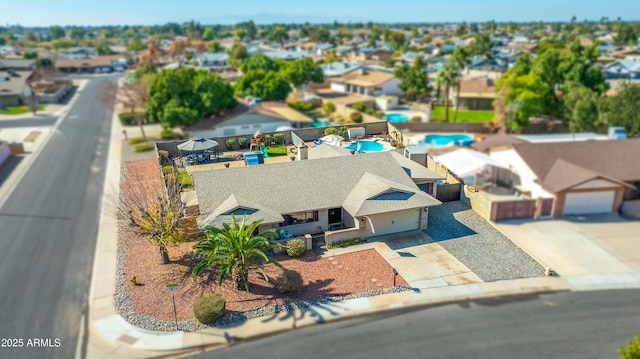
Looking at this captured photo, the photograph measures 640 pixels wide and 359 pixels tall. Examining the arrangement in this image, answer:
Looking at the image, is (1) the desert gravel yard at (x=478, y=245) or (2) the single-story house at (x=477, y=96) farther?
(2) the single-story house at (x=477, y=96)

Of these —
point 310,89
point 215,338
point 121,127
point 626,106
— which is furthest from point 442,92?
point 215,338

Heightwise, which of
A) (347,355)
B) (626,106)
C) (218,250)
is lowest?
(347,355)

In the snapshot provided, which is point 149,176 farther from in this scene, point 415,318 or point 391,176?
point 415,318

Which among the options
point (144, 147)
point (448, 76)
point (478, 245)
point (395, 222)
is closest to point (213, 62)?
point (144, 147)

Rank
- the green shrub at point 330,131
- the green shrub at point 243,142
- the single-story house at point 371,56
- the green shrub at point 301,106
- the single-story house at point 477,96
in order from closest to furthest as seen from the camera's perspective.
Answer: the green shrub at point 243,142 < the green shrub at point 330,131 < the single-story house at point 477,96 < the green shrub at point 301,106 < the single-story house at point 371,56

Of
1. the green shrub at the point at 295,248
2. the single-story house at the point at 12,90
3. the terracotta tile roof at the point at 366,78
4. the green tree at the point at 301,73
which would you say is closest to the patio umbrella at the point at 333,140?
the green shrub at the point at 295,248

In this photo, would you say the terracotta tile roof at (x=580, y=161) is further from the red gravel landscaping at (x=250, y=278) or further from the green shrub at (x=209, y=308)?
the green shrub at (x=209, y=308)
